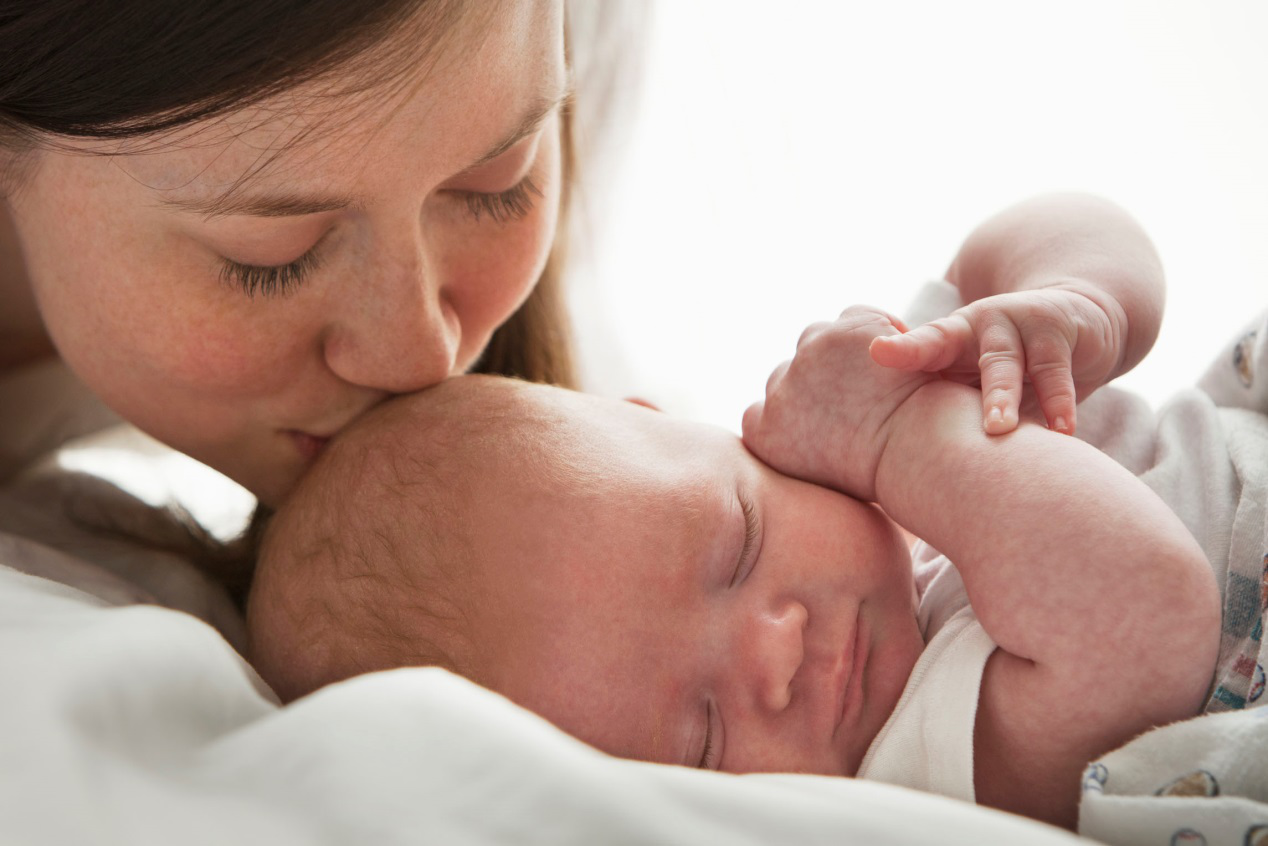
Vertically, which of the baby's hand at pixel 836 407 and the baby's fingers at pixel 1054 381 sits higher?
the baby's fingers at pixel 1054 381

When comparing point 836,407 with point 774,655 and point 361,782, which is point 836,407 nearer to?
point 774,655

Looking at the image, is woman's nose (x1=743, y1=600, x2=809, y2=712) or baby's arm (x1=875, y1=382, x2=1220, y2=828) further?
woman's nose (x1=743, y1=600, x2=809, y2=712)

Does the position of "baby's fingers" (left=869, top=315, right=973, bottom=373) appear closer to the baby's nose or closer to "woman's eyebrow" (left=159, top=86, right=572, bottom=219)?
the baby's nose

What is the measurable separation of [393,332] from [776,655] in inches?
17.4

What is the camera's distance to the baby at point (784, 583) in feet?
2.52

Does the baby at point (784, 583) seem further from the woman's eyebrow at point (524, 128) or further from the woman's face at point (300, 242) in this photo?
the woman's eyebrow at point (524, 128)

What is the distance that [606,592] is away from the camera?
2.87 ft

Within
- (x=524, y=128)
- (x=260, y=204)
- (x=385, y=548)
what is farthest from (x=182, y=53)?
(x=385, y=548)

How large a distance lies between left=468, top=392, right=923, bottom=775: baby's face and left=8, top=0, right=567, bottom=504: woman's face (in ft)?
0.70

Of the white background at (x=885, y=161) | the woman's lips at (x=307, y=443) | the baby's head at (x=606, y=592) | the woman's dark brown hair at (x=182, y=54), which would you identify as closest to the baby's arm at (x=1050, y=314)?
the baby's head at (x=606, y=592)

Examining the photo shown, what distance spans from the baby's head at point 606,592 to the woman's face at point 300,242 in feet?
0.38

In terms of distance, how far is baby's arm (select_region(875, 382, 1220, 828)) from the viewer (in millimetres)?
734

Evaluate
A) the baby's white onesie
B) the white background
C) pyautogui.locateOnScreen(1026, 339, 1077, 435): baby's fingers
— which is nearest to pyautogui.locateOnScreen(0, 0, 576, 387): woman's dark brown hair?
pyautogui.locateOnScreen(1026, 339, 1077, 435): baby's fingers

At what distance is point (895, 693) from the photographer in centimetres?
91
